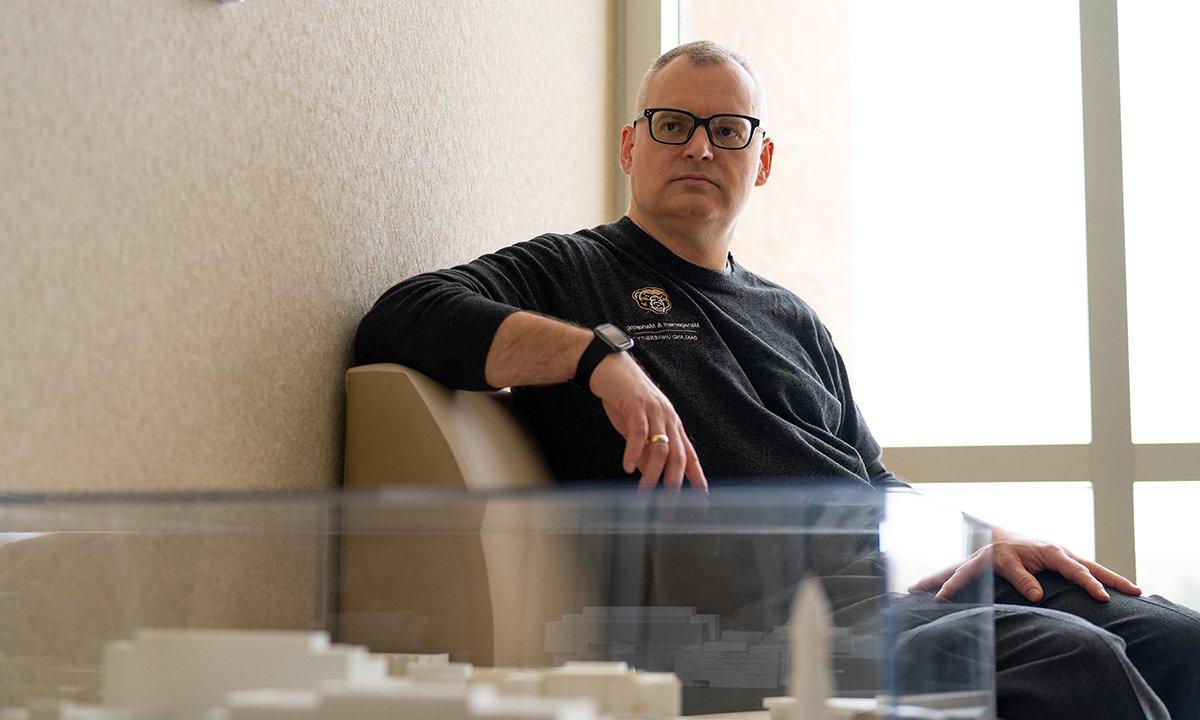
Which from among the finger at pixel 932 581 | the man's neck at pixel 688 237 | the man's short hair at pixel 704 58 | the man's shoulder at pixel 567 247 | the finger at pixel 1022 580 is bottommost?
the finger at pixel 1022 580

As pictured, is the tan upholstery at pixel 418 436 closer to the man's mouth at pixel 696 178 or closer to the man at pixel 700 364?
the man at pixel 700 364

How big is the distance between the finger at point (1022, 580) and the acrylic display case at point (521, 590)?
1.06 meters

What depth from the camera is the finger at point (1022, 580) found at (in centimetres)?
177

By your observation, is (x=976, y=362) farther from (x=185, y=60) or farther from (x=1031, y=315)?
(x=185, y=60)

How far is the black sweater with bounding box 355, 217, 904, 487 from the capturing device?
5.08ft

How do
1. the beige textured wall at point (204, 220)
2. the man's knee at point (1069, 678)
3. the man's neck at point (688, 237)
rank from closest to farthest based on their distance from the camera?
the beige textured wall at point (204, 220) < the man's knee at point (1069, 678) < the man's neck at point (688, 237)

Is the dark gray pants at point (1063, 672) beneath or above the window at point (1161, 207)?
beneath

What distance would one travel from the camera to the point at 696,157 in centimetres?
214

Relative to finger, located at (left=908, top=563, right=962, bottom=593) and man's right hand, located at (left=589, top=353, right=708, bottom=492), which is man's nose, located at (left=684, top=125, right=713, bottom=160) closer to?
man's right hand, located at (left=589, top=353, right=708, bottom=492)

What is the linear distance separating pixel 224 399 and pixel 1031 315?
2.40 metres

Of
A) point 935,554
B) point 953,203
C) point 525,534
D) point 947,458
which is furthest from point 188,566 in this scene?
point 953,203

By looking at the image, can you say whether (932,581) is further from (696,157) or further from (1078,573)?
(696,157)

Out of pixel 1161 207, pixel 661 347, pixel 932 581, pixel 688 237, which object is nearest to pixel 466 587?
pixel 932 581

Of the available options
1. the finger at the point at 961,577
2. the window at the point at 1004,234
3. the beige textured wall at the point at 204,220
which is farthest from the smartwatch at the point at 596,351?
the window at the point at 1004,234
